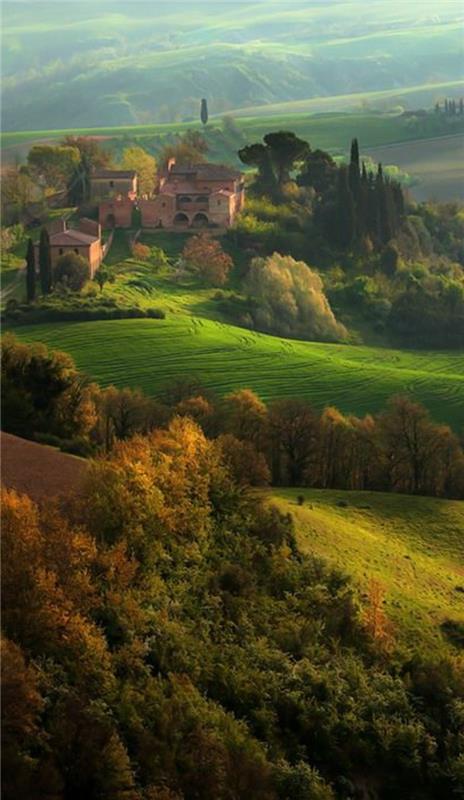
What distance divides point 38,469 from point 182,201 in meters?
30.0

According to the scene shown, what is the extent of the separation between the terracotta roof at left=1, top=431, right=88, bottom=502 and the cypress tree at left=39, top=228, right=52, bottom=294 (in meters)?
17.7

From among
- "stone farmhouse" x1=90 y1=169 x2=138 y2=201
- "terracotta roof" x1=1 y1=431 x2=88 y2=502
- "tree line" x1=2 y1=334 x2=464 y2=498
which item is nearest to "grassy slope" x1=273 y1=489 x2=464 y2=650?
"tree line" x1=2 y1=334 x2=464 y2=498

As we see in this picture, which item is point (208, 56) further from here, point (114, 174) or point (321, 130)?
point (114, 174)

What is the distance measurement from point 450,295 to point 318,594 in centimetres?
2894

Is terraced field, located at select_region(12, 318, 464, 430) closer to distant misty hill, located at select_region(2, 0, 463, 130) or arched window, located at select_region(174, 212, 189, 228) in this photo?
arched window, located at select_region(174, 212, 189, 228)

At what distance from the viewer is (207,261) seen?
42.2m

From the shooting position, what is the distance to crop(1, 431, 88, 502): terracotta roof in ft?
53.5

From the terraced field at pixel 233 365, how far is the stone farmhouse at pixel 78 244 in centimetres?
387

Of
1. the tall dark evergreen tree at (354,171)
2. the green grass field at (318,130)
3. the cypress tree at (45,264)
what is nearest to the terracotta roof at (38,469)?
the cypress tree at (45,264)

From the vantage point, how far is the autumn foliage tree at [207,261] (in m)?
41.7

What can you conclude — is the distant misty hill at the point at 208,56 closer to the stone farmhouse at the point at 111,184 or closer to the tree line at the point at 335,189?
the tree line at the point at 335,189

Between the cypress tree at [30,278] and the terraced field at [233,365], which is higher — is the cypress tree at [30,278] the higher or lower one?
the higher one

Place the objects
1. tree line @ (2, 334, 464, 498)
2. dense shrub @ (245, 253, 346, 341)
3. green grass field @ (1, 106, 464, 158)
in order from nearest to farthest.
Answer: tree line @ (2, 334, 464, 498), dense shrub @ (245, 253, 346, 341), green grass field @ (1, 106, 464, 158)

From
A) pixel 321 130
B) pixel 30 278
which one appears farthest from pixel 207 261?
pixel 321 130
